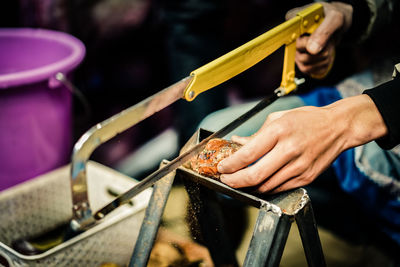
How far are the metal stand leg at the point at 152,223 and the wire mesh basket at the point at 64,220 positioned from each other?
33 cm

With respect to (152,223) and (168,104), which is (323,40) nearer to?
(168,104)

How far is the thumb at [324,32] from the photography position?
44.2 inches

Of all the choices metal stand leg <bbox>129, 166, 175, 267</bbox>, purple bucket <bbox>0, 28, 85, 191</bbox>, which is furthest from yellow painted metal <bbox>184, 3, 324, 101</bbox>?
purple bucket <bbox>0, 28, 85, 191</bbox>

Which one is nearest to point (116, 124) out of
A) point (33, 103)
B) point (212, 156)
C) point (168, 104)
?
point (168, 104)

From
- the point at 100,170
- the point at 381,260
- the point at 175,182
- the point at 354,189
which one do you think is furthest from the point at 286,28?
the point at 381,260

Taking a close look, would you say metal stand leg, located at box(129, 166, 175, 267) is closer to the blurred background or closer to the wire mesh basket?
the wire mesh basket

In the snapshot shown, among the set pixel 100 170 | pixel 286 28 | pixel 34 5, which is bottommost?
pixel 100 170

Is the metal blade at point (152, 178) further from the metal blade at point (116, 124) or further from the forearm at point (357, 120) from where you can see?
the forearm at point (357, 120)

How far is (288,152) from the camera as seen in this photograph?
76cm

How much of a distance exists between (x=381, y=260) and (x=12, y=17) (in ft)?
7.21

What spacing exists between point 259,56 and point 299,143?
0.86 feet

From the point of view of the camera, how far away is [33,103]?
4.74 ft

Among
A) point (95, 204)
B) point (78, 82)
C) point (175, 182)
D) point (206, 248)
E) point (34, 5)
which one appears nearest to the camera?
point (175, 182)

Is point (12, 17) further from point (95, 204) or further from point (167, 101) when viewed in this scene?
point (167, 101)
